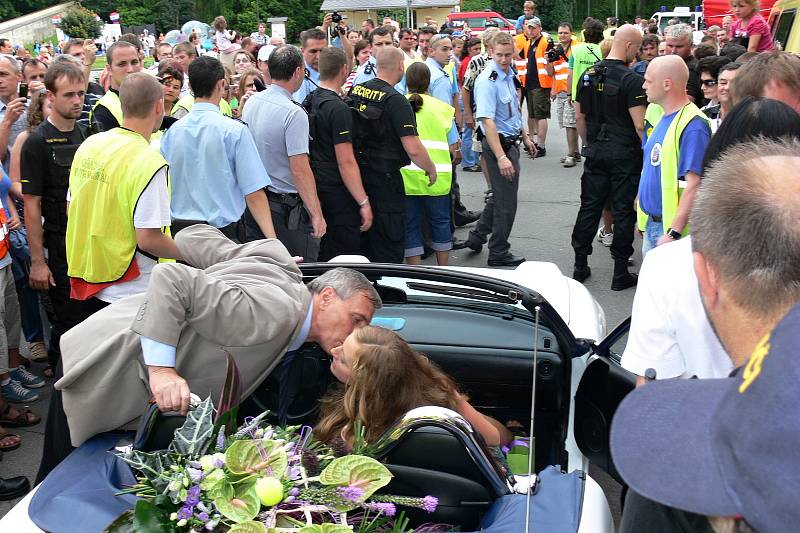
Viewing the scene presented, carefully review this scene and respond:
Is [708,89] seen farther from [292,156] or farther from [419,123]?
[292,156]

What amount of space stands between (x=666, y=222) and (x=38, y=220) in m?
3.83

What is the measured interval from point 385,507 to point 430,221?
4593 mm

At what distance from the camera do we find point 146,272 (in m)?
4.21

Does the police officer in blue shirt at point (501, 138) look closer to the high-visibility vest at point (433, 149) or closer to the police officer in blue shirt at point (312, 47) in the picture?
the high-visibility vest at point (433, 149)

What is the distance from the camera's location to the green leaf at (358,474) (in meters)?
2.29

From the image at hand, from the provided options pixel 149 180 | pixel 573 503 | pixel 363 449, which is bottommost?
pixel 573 503

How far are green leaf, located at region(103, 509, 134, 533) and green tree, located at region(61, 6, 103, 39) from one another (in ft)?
151

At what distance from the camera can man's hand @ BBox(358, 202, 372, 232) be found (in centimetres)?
602

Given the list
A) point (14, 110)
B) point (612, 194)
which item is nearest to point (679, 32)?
point (612, 194)

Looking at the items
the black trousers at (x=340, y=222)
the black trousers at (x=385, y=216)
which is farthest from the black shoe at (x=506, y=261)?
the black trousers at (x=340, y=222)

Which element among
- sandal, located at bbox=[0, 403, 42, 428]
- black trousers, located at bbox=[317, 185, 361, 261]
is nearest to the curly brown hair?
sandal, located at bbox=[0, 403, 42, 428]

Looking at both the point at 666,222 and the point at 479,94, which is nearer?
the point at 666,222

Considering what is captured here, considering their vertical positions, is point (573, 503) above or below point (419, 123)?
below

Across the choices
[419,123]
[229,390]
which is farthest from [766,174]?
[419,123]
